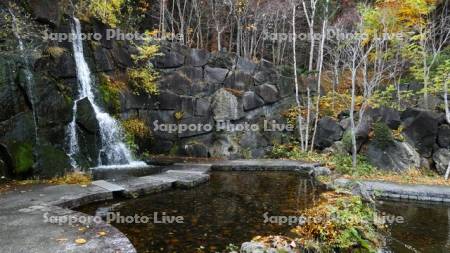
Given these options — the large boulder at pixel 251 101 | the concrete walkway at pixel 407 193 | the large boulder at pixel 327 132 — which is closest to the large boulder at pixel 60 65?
the large boulder at pixel 251 101

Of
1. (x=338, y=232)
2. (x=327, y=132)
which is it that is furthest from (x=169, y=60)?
(x=338, y=232)

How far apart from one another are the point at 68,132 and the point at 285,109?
10.6m

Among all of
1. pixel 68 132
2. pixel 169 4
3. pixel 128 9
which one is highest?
pixel 169 4

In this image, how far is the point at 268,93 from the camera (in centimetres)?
1712

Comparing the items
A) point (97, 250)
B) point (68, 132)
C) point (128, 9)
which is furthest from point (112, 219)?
point (128, 9)

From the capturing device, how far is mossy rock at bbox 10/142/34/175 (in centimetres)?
856

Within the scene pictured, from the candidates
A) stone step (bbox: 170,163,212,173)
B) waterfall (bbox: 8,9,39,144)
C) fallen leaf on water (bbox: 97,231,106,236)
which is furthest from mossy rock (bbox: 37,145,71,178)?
fallen leaf on water (bbox: 97,231,106,236)

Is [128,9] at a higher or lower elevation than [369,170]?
higher

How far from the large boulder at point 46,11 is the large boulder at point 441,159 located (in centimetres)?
1544

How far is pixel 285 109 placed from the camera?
17406 mm

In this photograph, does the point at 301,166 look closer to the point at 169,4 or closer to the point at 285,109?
the point at 285,109

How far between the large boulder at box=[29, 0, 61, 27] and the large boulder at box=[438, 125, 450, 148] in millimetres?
15411

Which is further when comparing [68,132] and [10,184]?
[68,132]

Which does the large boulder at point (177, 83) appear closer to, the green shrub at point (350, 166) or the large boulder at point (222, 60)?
the large boulder at point (222, 60)
